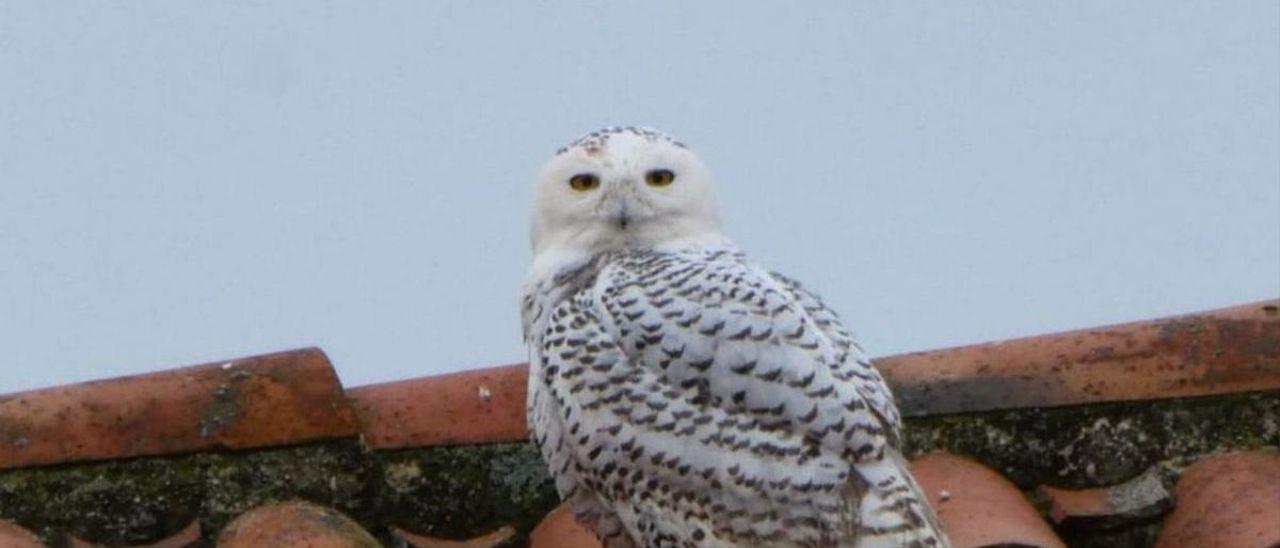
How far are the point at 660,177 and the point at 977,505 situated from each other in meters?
0.73

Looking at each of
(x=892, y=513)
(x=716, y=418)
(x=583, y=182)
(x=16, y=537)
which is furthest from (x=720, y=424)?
(x=16, y=537)

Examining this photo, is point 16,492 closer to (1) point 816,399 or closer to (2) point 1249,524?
(1) point 816,399

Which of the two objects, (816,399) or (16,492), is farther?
(16,492)

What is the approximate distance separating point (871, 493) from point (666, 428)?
305 millimetres

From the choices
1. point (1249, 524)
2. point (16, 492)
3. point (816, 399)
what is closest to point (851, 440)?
point (816, 399)

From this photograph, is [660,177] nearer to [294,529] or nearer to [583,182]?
[583,182]

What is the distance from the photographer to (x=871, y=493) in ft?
19.6

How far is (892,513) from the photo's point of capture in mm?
5941

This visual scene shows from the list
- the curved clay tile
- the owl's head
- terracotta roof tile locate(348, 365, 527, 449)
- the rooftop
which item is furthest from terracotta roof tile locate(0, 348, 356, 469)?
the curved clay tile

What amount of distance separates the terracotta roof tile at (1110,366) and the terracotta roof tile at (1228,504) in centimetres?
14

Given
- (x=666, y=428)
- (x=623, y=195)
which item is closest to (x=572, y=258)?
(x=623, y=195)

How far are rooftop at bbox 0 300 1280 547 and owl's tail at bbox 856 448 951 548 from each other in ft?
1.13

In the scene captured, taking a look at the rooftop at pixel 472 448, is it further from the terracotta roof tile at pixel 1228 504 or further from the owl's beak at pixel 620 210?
the owl's beak at pixel 620 210

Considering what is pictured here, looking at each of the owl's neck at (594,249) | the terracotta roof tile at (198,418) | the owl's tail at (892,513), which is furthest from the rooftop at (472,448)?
the owl's tail at (892,513)
